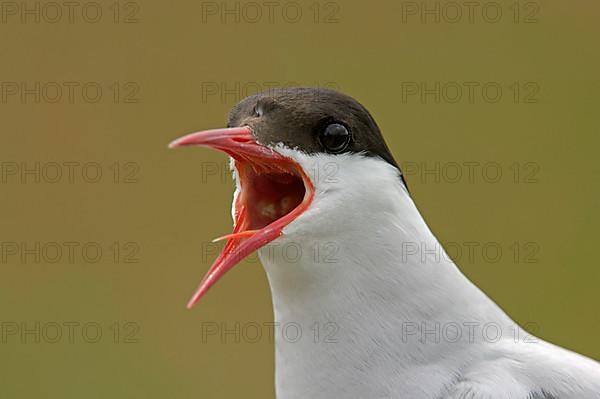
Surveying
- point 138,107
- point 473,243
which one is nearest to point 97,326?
point 138,107

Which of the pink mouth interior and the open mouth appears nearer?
the open mouth

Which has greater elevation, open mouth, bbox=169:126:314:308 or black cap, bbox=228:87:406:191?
black cap, bbox=228:87:406:191

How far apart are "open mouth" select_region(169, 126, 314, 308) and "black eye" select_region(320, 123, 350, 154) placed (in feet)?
0.15

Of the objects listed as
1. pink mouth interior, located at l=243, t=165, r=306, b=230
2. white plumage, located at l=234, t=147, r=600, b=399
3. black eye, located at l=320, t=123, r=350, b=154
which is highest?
black eye, located at l=320, t=123, r=350, b=154

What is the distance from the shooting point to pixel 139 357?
3.97 meters

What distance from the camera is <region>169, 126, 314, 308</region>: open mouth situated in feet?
4.78

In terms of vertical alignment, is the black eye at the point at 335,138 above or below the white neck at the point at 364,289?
above

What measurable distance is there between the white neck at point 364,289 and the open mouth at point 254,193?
0.08 feet

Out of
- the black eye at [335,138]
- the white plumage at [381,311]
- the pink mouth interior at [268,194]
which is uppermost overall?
the black eye at [335,138]

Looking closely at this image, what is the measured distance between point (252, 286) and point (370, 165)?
2.47m

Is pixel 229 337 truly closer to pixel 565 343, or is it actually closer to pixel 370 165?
pixel 565 343

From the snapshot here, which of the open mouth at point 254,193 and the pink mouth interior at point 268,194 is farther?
the pink mouth interior at point 268,194

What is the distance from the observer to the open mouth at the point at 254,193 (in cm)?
146

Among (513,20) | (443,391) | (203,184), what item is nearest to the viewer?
(443,391)
